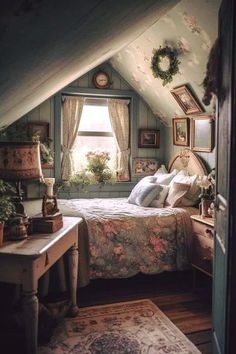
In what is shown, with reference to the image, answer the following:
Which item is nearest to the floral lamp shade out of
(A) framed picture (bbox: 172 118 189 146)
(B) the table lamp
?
(B) the table lamp

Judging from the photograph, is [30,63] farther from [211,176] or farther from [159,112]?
[159,112]

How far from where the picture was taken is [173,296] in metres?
3.47

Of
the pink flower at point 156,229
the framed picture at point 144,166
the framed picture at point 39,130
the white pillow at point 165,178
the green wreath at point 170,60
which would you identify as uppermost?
the green wreath at point 170,60

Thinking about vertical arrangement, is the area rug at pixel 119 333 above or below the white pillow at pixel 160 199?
below

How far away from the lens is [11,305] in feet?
9.30

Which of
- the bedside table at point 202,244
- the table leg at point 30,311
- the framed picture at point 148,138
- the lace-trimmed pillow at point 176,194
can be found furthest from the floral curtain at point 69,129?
the table leg at point 30,311

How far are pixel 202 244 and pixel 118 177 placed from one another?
221 cm

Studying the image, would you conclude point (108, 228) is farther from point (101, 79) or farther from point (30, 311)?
point (101, 79)

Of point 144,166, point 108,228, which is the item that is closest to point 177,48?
point 108,228

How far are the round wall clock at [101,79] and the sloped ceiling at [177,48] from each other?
0.19 m

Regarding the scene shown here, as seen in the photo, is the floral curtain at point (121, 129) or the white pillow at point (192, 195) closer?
the white pillow at point (192, 195)

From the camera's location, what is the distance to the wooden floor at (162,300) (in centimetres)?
248

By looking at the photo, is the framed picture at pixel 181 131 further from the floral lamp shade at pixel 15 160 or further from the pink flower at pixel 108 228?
the floral lamp shade at pixel 15 160

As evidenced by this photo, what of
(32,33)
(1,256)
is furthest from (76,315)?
(32,33)
